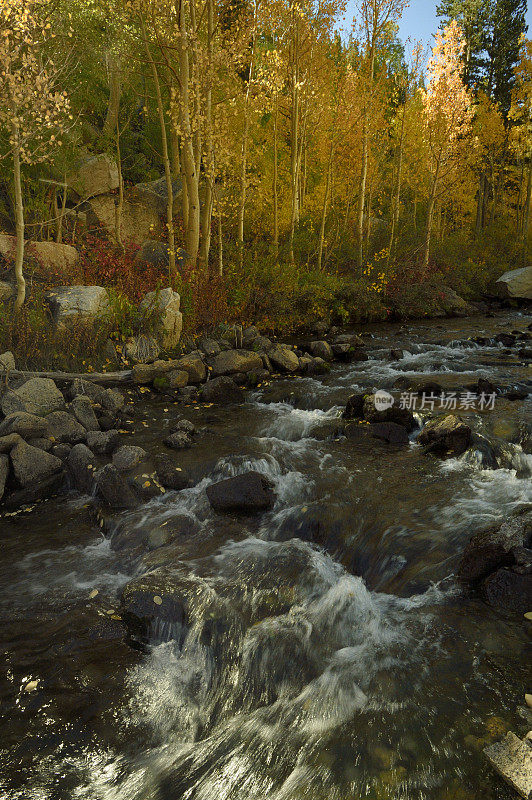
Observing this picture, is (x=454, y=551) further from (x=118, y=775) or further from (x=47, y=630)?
(x=47, y=630)

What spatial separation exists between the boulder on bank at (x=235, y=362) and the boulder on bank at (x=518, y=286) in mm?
17568

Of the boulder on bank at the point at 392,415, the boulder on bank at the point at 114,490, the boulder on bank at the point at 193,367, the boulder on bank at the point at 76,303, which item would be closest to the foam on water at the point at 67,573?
the boulder on bank at the point at 114,490

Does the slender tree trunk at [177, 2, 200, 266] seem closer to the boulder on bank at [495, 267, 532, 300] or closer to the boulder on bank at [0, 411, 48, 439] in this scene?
the boulder on bank at [0, 411, 48, 439]

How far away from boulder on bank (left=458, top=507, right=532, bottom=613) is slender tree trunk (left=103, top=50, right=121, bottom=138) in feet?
64.6

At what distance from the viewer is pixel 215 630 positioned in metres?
4.21

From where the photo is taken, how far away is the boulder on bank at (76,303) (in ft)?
35.2

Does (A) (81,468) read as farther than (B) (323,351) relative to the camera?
No

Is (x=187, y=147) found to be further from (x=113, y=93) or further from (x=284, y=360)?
(x=113, y=93)

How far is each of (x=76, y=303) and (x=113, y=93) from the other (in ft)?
41.7

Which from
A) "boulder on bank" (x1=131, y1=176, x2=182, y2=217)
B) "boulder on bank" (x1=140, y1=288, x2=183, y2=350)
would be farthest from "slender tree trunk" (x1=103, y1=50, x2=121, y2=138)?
"boulder on bank" (x1=140, y1=288, x2=183, y2=350)

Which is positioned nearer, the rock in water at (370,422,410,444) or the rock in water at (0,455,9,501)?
the rock in water at (0,455,9,501)

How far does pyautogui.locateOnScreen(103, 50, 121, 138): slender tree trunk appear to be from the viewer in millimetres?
17844

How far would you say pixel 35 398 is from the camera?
844 cm

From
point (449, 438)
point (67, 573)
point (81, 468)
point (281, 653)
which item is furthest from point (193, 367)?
point (281, 653)
